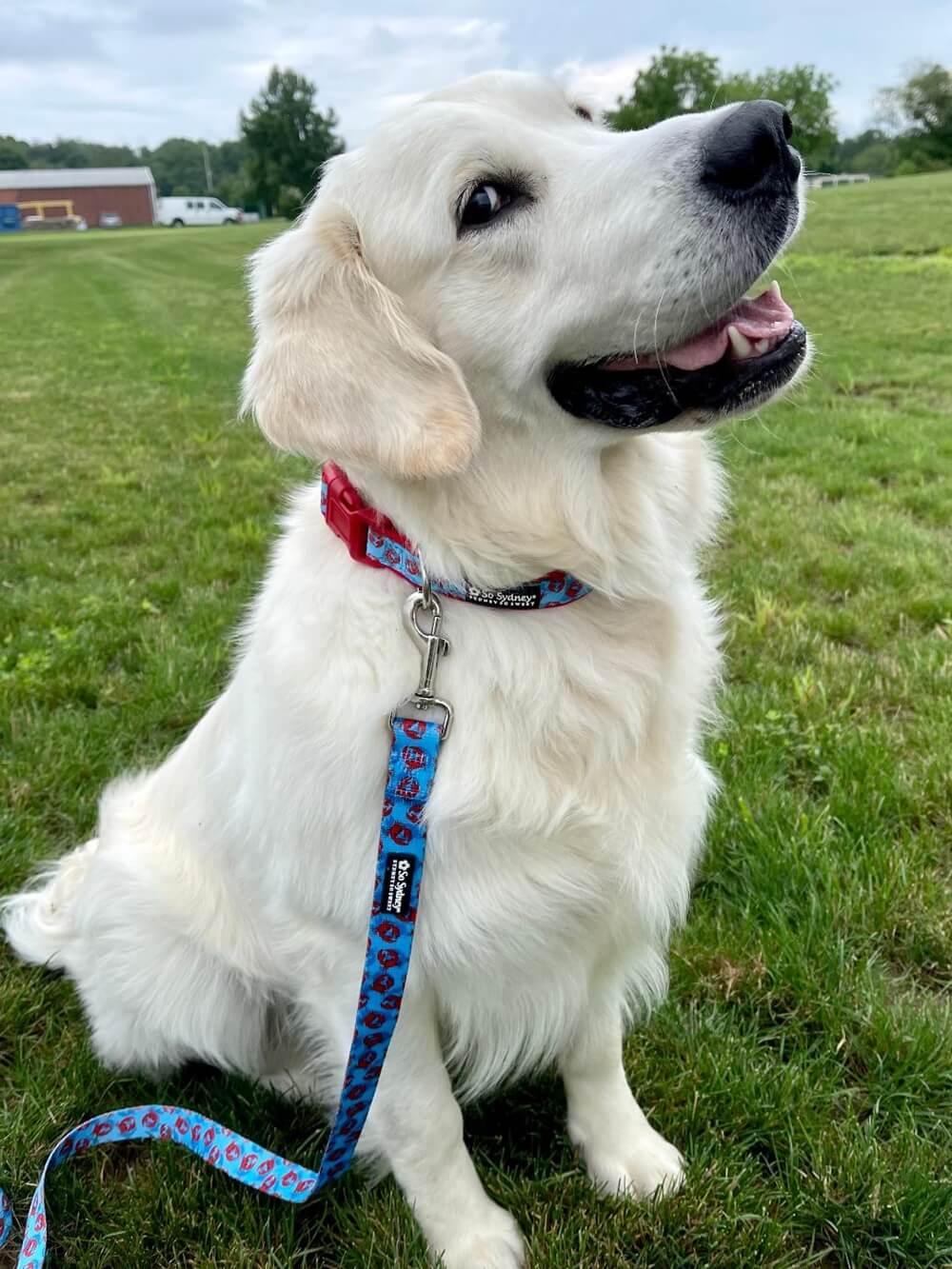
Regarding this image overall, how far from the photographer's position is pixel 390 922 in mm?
1660

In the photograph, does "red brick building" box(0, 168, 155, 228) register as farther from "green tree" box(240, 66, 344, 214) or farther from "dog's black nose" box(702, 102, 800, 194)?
"dog's black nose" box(702, 102, 800, 194)

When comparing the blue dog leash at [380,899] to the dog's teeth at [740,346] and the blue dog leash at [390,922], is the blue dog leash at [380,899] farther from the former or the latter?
the dog's teeth at [740,346]

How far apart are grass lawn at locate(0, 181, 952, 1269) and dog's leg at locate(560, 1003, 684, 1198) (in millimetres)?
50

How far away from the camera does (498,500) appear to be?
1781 millimetres

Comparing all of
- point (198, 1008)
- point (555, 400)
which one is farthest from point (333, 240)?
point (198, 1008)

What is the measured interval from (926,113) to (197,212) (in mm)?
53821

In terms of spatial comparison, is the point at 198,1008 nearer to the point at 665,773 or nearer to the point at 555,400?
the point at 665,773

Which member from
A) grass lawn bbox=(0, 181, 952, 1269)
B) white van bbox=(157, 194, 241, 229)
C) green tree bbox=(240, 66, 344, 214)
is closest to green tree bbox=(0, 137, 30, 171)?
white van bbox=(157, 194, 241, 229)

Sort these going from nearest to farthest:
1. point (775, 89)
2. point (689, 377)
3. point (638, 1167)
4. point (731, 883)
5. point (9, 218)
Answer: point (689, 377) → point (638, 1167) → point (731, 883) → point (775, 89) → point (9, 218)

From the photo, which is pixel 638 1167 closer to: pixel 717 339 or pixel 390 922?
pixel 390 922

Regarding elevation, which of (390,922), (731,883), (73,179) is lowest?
(731,883)

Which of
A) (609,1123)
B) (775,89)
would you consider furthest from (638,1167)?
(775,89)

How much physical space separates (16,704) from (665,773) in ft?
8.78

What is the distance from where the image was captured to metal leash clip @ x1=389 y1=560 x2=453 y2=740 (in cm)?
167
